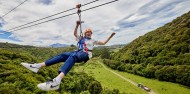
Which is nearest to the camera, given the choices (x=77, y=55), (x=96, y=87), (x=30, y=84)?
(x=77, y=55)

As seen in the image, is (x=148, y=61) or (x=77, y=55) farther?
(x=148, y=61)

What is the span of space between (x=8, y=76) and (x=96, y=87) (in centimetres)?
2504

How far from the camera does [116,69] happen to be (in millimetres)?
127562

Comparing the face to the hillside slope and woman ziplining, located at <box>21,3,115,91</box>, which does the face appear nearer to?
woman ziplining, located at <box>21,3,115,91</box>

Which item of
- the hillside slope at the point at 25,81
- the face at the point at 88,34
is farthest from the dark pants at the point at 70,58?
the hillside slope at the point at 25,81

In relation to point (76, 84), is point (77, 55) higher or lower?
higher

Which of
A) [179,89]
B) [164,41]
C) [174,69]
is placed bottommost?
[179,89]

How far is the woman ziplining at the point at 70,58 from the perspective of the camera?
7938 millimetres

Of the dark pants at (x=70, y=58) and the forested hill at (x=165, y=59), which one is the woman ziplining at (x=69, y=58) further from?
the forested hill at (x=165, y=59)

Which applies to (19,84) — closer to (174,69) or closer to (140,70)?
(174,69)

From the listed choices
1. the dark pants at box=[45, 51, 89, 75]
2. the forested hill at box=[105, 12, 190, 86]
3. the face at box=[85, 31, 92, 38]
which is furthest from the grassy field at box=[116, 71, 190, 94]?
the dark pants at box=[45, 51, 89, 75]

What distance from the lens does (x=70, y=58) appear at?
330 inches

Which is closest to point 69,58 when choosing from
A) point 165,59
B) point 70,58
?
point 70,58

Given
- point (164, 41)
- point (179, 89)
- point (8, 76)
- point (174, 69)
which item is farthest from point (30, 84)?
→ point (164, 41)
